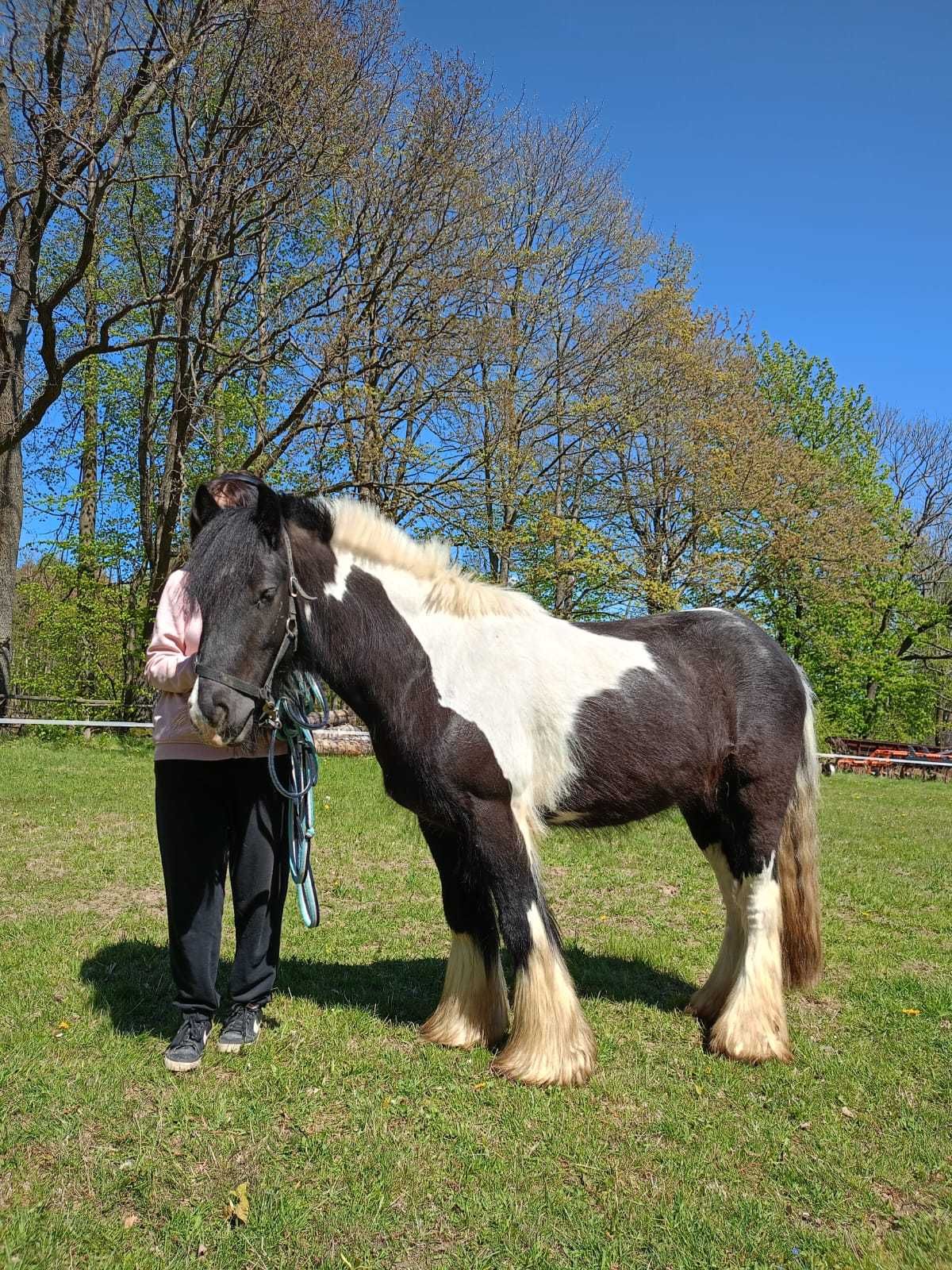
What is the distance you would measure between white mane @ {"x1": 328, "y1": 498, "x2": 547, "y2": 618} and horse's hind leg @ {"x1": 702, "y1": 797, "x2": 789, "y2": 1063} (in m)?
1.50

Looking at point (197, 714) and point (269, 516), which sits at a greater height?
point (269, 516)

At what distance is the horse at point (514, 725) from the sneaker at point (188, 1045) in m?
1.01

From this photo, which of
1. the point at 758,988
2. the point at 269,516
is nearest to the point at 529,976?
the point at 758,988

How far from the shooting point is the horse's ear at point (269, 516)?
319cm

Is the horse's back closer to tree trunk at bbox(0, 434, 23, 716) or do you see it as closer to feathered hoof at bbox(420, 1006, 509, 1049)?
feathered hoof at bbox(420, 1006, 509, 1049)

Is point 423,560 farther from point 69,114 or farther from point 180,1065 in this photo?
point 69,114

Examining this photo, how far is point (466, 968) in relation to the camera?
378 cm

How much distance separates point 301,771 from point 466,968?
1.23 m

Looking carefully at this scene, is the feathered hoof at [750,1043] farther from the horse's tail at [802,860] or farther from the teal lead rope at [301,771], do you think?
the teal lead rope at [301,771]

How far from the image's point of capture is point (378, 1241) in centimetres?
234

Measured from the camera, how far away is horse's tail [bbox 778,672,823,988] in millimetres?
4121

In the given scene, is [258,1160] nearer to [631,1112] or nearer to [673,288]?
[631,1112]

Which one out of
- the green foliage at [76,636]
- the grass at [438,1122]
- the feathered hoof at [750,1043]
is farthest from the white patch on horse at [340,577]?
the green foliage at [76,636]

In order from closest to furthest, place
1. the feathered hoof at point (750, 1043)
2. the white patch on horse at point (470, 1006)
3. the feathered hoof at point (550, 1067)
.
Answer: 1. the feathered hoof at point (550, 1067)
2. the feathered hoof at point (750, 1043)
3. the white patch on horse at point (470, 1006)
